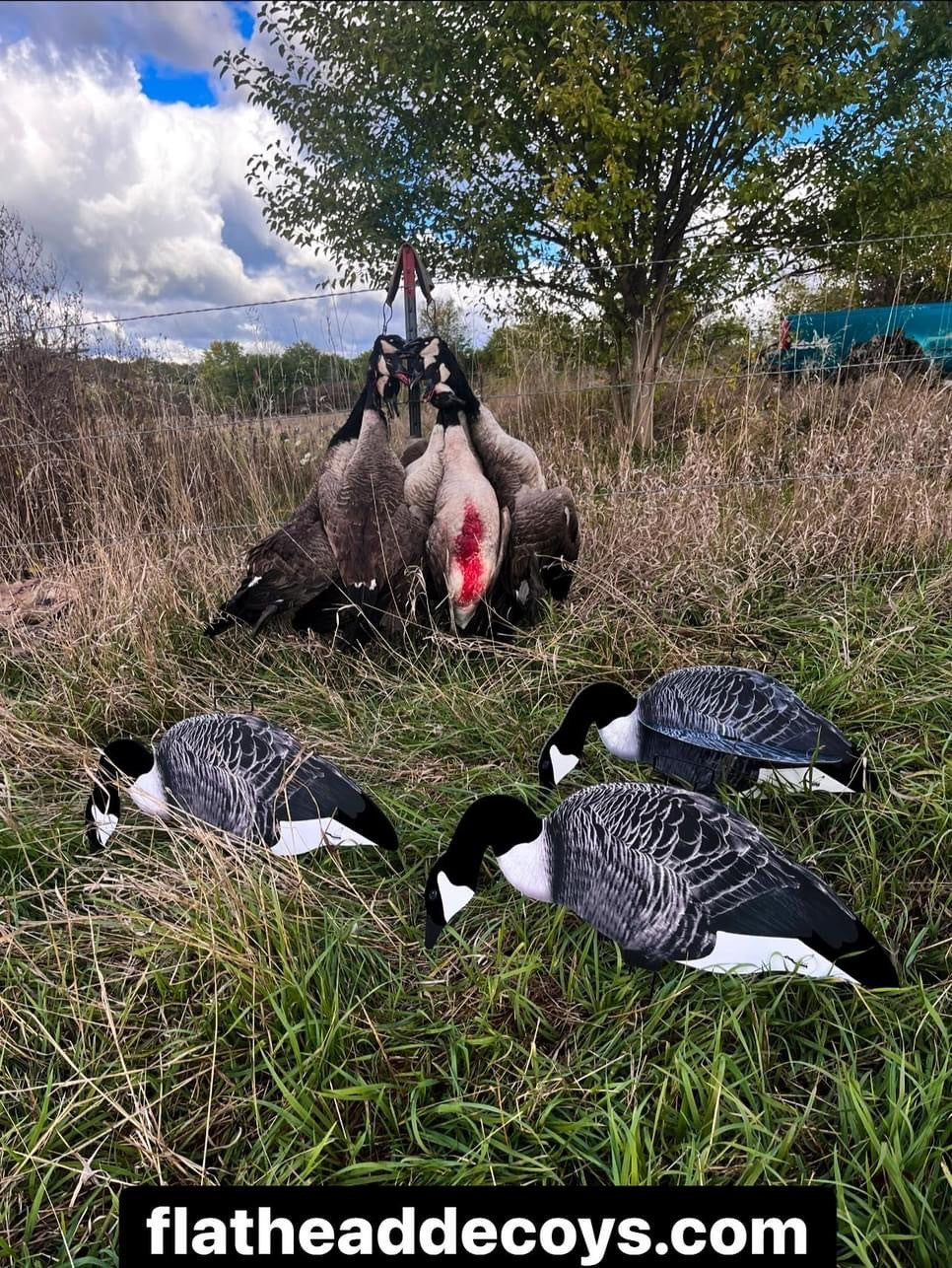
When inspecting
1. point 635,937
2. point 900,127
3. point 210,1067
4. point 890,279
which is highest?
point 900,127

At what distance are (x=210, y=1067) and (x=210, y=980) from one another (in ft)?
0.64

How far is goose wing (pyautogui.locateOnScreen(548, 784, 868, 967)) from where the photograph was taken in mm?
1589

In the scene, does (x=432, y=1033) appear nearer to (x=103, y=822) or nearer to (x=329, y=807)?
(x=329, y=807)

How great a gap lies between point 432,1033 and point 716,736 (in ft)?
3.98

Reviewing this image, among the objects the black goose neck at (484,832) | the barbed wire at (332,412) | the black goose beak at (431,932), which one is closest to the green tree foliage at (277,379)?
the barbed wire at (332,412)

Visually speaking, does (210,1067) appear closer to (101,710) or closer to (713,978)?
(713,978)

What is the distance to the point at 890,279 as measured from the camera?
5.45 m

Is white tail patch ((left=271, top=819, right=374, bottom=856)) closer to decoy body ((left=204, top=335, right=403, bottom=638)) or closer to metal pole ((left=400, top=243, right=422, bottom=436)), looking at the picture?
decoy body ((left=204, top=335, right=403, bottom=638))

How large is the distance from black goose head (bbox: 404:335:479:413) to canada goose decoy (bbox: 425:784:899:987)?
6.67 ft

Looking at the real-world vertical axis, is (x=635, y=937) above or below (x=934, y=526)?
below

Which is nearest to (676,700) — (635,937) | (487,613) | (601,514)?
(635,937)

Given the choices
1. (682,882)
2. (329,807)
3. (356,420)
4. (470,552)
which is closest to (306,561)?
(356,420)

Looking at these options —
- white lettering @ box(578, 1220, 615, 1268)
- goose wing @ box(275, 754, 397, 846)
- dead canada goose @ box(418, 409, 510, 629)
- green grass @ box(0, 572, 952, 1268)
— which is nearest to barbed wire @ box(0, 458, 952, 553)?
dead canada goose @ box(418, 409, 510, 629)

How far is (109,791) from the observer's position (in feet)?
7.84
